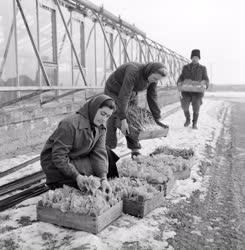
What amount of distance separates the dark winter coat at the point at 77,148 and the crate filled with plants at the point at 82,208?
0.20 metres

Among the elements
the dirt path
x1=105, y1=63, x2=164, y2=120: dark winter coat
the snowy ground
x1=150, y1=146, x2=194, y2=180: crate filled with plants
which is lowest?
the dirt path

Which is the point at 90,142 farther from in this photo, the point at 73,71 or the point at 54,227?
the point at 73,71

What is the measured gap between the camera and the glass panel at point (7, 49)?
575 cm

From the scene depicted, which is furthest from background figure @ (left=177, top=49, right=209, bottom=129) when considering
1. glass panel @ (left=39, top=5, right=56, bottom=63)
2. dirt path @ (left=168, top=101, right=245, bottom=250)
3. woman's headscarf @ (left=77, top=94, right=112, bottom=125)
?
woman's headscarf @ (left=77, top=94, right=112, bottom=125)

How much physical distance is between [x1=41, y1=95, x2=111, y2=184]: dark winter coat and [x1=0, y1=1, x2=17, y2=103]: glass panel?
2.65 meters

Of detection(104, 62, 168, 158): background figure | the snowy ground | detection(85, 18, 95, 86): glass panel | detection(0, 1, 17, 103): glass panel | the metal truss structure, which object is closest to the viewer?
the snowy ground

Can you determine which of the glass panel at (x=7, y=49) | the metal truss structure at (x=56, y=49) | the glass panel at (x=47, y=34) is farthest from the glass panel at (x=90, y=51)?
the glass panel at (x=7, y=49)

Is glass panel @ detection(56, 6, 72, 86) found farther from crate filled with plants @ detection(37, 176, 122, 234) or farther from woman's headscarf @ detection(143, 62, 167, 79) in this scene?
crate filled with plants @ detection(37, 176, 122, 234)

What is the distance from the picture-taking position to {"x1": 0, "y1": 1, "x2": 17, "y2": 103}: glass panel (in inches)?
226

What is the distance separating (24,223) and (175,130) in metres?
6.47

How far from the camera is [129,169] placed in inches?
163

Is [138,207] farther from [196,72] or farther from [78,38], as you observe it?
[196,72]

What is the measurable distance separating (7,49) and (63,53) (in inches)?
83.8

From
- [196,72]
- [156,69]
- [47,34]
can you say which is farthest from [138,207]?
[196,72]
